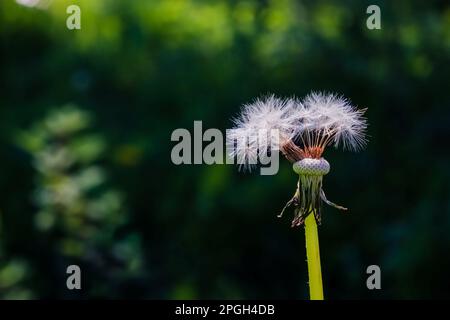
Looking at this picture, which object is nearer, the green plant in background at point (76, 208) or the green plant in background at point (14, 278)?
the green plant in background at point (14, 278)

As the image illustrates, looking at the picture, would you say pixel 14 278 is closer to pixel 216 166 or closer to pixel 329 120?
pixel 216 166

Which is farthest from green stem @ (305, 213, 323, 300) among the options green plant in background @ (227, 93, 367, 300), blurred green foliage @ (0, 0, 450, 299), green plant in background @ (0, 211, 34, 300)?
blurred green foliage @ (0, 0, 450, 299)

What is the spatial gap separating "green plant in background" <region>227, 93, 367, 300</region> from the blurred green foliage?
3330mm

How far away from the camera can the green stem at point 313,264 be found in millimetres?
707

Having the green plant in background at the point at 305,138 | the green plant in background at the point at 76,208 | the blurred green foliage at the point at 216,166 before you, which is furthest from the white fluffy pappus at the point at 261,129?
the green plant in background at the point at 76,208

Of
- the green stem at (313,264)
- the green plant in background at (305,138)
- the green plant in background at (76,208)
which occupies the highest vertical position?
the green plant in background at (76,208)

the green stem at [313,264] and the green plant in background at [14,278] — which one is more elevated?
the green plant in background at [14,278]

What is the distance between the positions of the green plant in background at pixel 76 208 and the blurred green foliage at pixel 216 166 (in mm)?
10

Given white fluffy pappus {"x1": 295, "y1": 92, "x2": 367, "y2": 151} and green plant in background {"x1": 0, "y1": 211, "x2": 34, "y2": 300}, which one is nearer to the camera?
white fluffy pappus {"x1": 295, "y1": 92, "x2": 367, "y2": 151}

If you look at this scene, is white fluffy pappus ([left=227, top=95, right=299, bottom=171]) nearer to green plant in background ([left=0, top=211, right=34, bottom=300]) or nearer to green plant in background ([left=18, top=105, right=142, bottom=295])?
green plant in background ([left=0, top=211, right=34, bottom=300])

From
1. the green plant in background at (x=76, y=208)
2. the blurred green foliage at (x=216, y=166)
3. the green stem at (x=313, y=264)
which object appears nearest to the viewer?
the green stem at (x=313, y=264)

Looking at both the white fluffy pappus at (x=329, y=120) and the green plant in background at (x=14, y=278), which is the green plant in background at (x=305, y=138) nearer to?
the white fluffy pappus at (x=329, y=120)

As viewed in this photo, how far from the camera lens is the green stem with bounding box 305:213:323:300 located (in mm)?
707
